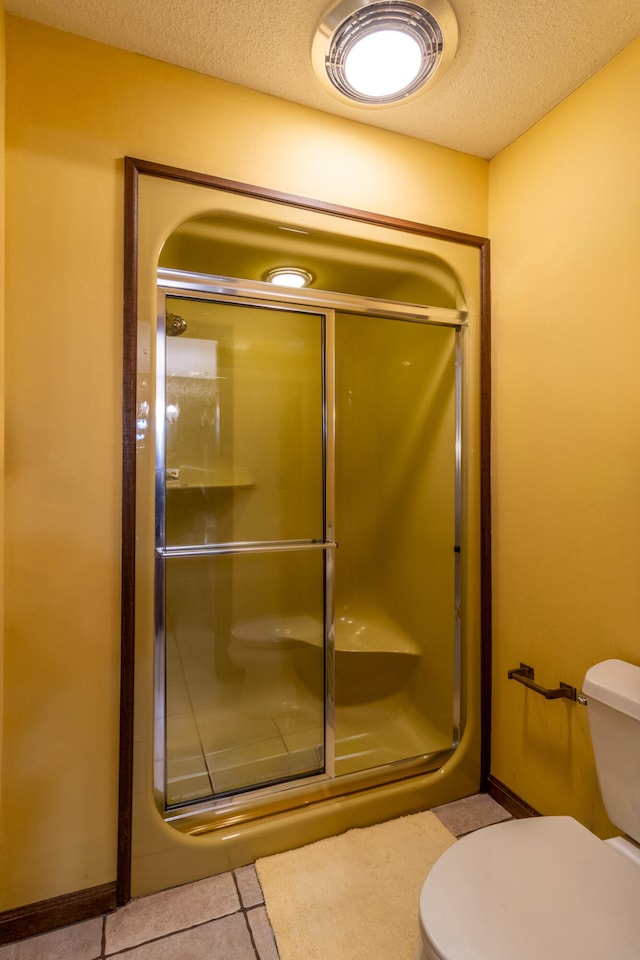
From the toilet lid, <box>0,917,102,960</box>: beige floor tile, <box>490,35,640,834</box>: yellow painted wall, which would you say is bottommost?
<box>0,917,102,960</box>: beige floor tile

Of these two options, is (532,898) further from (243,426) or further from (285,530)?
(243,426)

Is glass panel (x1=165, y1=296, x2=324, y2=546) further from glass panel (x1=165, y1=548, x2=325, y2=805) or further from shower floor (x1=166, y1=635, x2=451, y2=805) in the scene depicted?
shower floor (x1=166, y1=635, x2=451, y2=805)

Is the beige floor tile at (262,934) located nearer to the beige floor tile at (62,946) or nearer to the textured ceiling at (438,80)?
the beige floor tile at (62,946)

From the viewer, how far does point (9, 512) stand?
50.3 inches

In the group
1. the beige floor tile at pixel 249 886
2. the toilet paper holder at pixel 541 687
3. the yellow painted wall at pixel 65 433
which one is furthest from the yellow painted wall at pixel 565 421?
the yellow painted wall at pixel 65 433

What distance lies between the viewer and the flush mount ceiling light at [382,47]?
1.22 m

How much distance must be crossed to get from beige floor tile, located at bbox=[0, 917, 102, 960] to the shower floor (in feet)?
1.16

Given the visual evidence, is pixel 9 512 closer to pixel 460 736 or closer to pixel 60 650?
pixel 60 650

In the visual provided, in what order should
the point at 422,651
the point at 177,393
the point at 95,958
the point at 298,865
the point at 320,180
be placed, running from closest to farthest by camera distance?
the point at 95,958, the point at 298,865, the point at 320,180, the point at 177,393, the point at 422,651

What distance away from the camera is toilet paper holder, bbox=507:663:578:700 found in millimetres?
1525

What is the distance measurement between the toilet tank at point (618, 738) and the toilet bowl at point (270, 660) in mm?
1077

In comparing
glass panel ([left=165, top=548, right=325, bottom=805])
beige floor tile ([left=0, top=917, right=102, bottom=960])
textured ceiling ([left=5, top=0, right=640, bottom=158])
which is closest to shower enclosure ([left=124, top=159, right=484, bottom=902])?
glass panel ([left=165, top=548, right=325, bottom=805])

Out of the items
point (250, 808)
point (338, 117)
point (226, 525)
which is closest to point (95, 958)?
point (250, 808)

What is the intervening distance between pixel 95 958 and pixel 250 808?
52 centimetres
